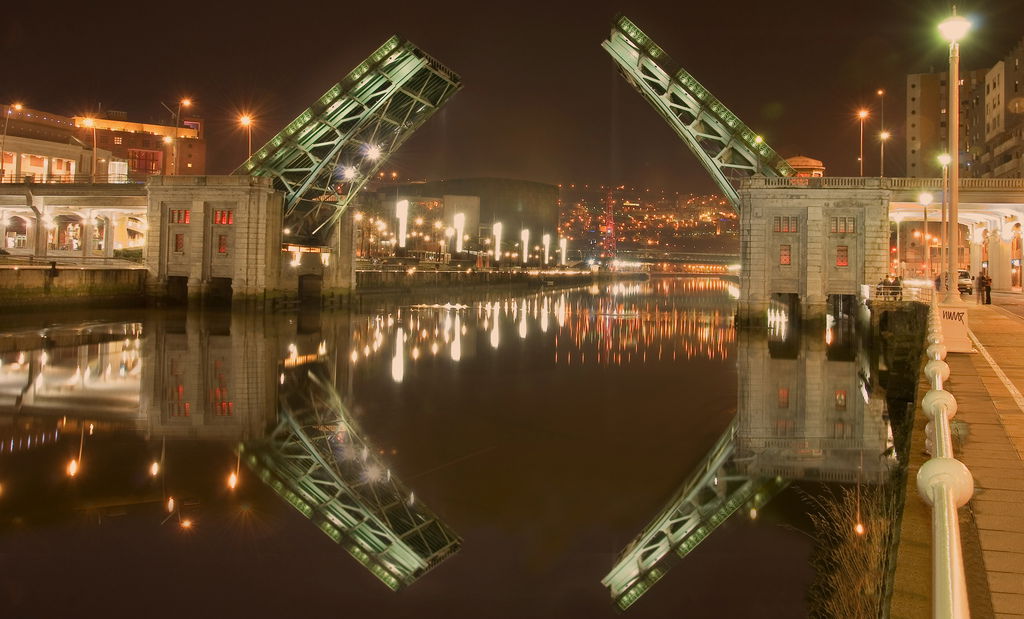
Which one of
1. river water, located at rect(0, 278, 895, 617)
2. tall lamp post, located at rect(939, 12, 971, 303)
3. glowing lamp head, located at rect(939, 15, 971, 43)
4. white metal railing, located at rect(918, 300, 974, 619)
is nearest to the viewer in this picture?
white metal railing, located at rect(918, 300, 974, 619)

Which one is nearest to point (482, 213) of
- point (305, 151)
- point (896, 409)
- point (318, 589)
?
point (305, 151)

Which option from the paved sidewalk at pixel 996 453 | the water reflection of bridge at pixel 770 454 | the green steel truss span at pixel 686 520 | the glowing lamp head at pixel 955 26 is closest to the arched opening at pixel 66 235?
the water reflection of bridge at pixel 770 454

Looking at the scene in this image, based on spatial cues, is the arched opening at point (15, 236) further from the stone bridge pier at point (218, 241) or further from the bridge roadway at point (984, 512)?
the bridge roadway at point (984, 512)

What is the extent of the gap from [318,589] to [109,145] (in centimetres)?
12835

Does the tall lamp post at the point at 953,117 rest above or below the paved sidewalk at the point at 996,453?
above

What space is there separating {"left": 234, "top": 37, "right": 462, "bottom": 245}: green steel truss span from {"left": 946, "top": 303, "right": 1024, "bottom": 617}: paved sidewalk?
26.3 meters

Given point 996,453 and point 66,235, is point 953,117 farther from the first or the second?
point 66,235

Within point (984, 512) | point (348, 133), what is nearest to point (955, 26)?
point (984, 512)

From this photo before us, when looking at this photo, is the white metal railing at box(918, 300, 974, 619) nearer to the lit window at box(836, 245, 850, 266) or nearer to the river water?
the river water

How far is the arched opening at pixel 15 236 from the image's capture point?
71456 mm

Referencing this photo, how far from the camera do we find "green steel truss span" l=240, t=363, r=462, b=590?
33.3ft

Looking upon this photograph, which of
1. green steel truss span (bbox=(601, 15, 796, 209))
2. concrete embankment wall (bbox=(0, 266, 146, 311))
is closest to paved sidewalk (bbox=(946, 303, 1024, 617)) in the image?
green steel truss span (bbox=(601, 15, 796, 209))

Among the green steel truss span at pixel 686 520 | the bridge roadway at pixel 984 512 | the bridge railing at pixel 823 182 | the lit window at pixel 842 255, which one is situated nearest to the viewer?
the bridge roadway at pixel 984 512

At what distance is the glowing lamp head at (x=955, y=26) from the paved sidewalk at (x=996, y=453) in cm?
617
